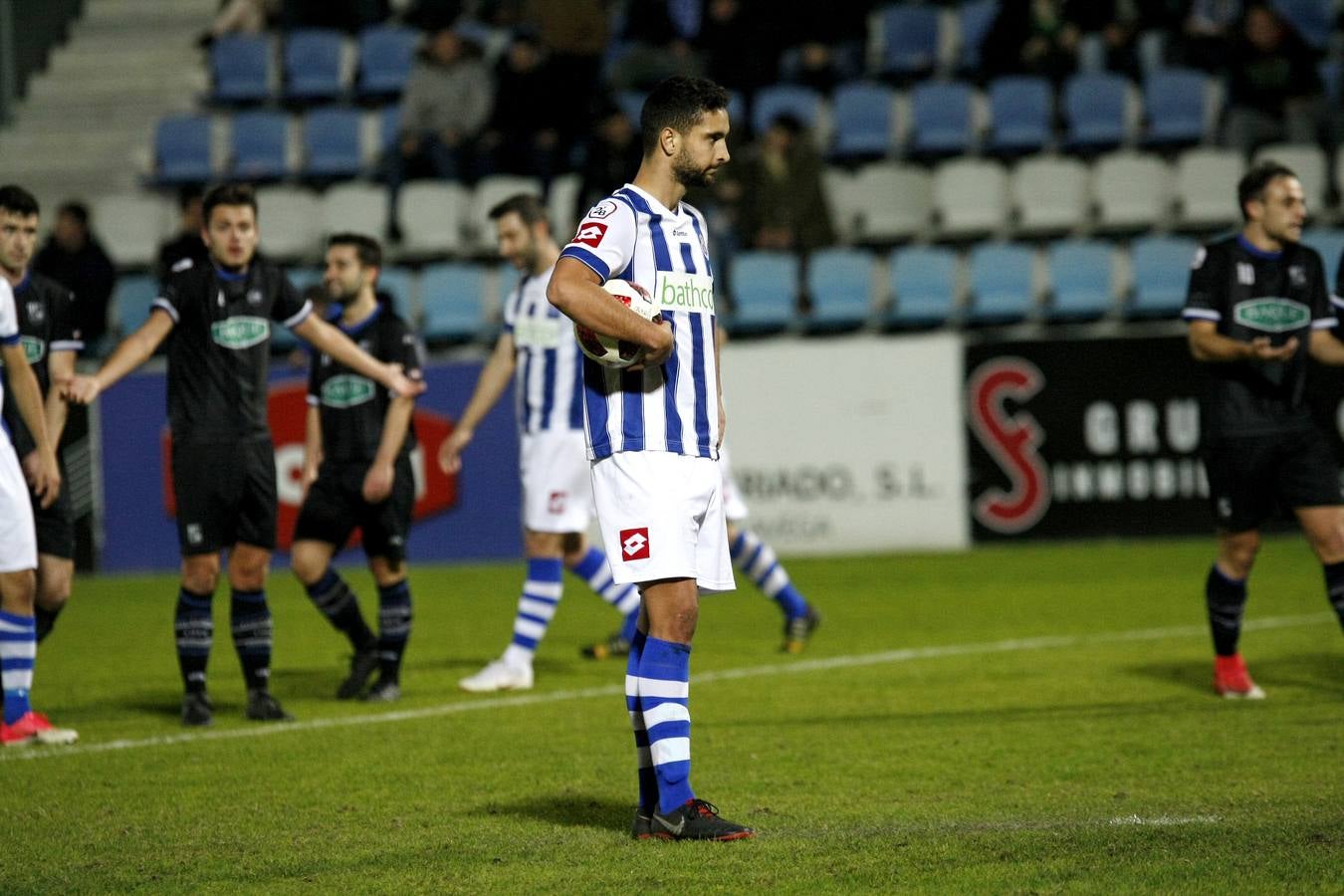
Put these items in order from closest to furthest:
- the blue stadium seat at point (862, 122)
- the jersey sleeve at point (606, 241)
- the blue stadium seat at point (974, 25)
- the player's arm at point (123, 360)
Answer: the jersey sleeve at point (606, 241)
the player's arm at point (123, 360)
the blue stadium seat at point (862, 122)
the blue stadium seat at point (974, 25)

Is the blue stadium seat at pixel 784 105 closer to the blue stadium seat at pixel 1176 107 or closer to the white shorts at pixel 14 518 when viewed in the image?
the blue stadium seat at pixel 1176 107

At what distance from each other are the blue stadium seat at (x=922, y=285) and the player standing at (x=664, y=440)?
11.8 m

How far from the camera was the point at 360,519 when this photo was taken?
29.1ft

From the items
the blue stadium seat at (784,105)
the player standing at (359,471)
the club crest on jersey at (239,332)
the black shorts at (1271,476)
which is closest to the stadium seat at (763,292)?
the blue stadium seat at (784,105)

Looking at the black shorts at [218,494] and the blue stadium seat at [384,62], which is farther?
the blue stadium seat at [384,62]

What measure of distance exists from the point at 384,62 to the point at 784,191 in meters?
5.93

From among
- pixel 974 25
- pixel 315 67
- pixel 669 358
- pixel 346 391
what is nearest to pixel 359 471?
pixel 346 391

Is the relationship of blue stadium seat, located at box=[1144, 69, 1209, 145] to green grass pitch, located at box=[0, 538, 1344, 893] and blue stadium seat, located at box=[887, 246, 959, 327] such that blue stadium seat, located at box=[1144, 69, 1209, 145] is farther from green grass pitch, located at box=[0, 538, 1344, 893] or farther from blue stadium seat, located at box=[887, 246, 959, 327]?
green grass pitch, located at box=[0, 538, 1344, 893]

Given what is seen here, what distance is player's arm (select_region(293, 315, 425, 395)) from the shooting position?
8.14m

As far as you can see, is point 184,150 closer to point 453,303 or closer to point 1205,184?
point 453,303

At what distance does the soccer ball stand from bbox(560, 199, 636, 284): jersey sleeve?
2.4 inches

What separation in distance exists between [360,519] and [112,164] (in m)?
13.8

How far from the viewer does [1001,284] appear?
17234 mm

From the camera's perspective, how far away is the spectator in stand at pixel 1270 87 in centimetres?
1783
